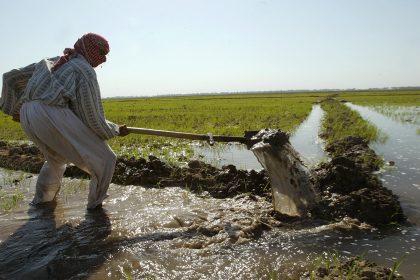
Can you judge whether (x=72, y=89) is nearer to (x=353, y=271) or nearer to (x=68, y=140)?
(x=68, y=140)

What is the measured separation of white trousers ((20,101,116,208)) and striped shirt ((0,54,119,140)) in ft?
0.24

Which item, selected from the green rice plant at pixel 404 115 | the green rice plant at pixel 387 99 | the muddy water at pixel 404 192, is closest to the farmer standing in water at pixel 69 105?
the muddy water at pixel 404 192

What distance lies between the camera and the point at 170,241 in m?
3.28

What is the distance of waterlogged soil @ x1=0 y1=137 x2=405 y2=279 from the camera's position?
3477mm

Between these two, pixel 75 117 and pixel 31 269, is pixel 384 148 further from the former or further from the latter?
pixel 31 269

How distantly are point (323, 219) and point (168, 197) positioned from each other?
1837 mm

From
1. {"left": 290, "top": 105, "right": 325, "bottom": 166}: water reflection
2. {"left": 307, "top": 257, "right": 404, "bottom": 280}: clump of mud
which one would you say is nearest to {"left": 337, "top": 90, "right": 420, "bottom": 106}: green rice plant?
{"left": 290, "top": 105, "right": 325, "bottom": 166}: water reflection

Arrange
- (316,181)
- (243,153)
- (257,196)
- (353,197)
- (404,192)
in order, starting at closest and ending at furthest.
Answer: (353,197), (316,181), (257,196), (404,192), (243,153)

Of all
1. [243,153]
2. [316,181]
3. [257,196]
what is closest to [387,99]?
[243,153]

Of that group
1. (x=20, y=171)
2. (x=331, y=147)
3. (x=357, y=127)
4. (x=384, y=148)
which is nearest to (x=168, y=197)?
(x=20, y=171)

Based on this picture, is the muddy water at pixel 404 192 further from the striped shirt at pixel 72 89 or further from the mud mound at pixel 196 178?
the striped shirt at pixel 72 89

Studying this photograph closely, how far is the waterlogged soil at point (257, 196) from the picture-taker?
348 centimetres

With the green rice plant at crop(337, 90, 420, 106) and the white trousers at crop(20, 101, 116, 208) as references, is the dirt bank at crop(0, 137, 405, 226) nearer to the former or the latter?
the white trousers at crop(20, 101, 116, 208)

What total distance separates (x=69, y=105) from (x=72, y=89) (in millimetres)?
232
